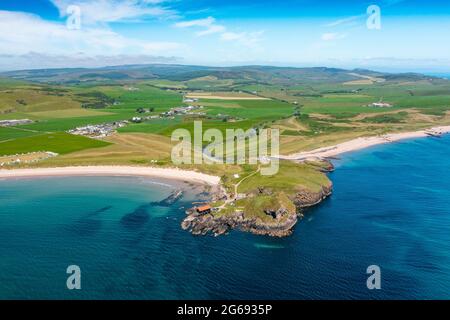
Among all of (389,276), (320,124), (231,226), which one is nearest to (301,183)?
(231,226)

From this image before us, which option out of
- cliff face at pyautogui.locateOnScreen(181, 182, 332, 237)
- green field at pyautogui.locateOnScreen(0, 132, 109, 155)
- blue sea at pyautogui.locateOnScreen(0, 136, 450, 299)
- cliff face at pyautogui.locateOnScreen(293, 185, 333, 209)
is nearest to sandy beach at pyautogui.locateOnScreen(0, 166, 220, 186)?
blue sea at pyautogui.locateOnScreen(0, 136, 450, 299)

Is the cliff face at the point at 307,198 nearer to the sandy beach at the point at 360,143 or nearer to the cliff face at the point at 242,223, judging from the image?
the cliff face at the point at 242,223

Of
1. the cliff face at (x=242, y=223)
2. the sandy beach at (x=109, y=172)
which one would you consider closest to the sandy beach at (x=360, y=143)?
the sandy beach at (x=109, y=172)

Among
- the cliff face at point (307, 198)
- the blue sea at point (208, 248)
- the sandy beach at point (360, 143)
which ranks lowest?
the blue sea at point (208, 248)

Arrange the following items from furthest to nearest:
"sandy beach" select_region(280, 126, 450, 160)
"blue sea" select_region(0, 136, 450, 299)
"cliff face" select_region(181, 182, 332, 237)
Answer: "sandy beach" select_region(280, 126, 450, 160)
"cliff face" select_region(181, 182, 332, 237)
"blue sea" select_region(0, 136, 450, 299)

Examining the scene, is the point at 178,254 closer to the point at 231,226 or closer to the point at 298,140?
the point at 231,226

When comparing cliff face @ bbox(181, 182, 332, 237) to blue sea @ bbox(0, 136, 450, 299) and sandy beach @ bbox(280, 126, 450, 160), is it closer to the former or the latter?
blue sea @ bbox(0, 136, 450, 299)

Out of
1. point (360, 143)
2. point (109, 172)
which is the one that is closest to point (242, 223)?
point (109, 172)
